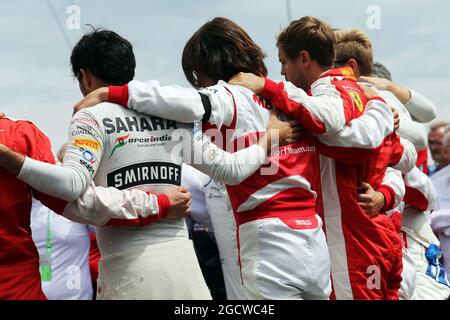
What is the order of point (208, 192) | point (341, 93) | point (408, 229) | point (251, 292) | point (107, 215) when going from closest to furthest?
point (107, 215), point (251, 292), point (341, 93), point (408, 229), point (208, 192)

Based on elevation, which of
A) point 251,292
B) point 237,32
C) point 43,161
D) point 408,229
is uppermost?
point 237,32

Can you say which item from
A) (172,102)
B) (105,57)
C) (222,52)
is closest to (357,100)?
(222,52)

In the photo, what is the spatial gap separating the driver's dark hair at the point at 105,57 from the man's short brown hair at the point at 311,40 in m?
0.87

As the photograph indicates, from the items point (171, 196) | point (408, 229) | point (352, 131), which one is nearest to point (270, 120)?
point (352, 131)

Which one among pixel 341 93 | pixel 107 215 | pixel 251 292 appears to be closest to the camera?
pixel 107 215

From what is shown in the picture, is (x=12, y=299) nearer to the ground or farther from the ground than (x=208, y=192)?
farther from the ground

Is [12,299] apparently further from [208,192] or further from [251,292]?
[208,192]

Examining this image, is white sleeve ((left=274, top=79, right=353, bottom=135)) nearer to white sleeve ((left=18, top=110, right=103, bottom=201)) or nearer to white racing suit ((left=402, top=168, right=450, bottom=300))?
white sleeve ((left=18, top=110, right=103, bottom=201))

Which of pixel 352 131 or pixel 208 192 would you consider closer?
pixel 352 131

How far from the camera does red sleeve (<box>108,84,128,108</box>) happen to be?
3.38 m

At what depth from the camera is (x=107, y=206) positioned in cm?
321

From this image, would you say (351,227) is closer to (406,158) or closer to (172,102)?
(406,158)

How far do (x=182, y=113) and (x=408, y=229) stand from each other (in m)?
2.18

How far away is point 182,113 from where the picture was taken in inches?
133
